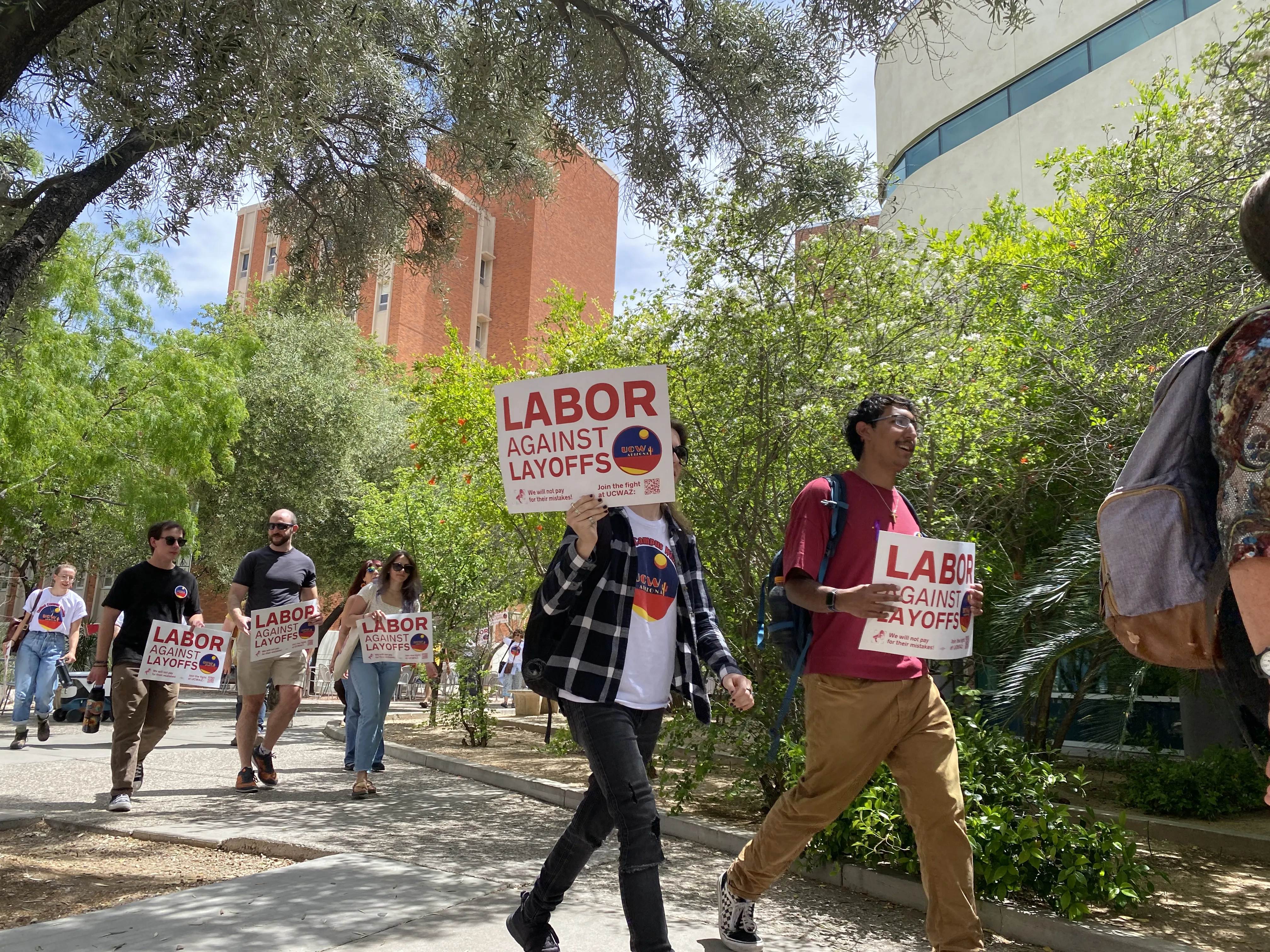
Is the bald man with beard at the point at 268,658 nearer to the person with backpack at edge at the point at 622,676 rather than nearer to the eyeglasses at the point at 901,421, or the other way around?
the person with backpack at edge at the point at 622,676

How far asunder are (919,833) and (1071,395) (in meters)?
5.27

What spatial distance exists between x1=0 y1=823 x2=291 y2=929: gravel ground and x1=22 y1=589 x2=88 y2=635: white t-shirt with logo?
573cm

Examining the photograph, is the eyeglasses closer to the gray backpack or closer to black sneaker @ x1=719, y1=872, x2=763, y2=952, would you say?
black sneaker @ x1=719, y1=872, x2=763, y2=952

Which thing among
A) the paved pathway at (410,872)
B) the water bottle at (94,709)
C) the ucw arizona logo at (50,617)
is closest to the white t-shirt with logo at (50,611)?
the ucw arizona logo at (50,617)

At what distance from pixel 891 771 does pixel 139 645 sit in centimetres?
553

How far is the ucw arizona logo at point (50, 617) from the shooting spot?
428 inches

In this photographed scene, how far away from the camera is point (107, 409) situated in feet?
68.2

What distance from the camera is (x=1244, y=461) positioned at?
5.44 ft

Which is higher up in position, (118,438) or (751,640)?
(118,438)

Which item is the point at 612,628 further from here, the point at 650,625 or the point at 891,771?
the point at 891,771

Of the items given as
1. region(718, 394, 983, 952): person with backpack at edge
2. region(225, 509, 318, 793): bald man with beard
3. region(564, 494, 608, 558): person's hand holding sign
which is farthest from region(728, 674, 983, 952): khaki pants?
region(225, 509, 318, 793): bald man with beard

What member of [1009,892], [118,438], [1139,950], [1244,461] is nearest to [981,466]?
[1009,892]

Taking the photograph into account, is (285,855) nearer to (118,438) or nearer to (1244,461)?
(1244,461)

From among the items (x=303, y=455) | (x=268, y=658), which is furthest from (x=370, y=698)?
(x=303, y=455)
